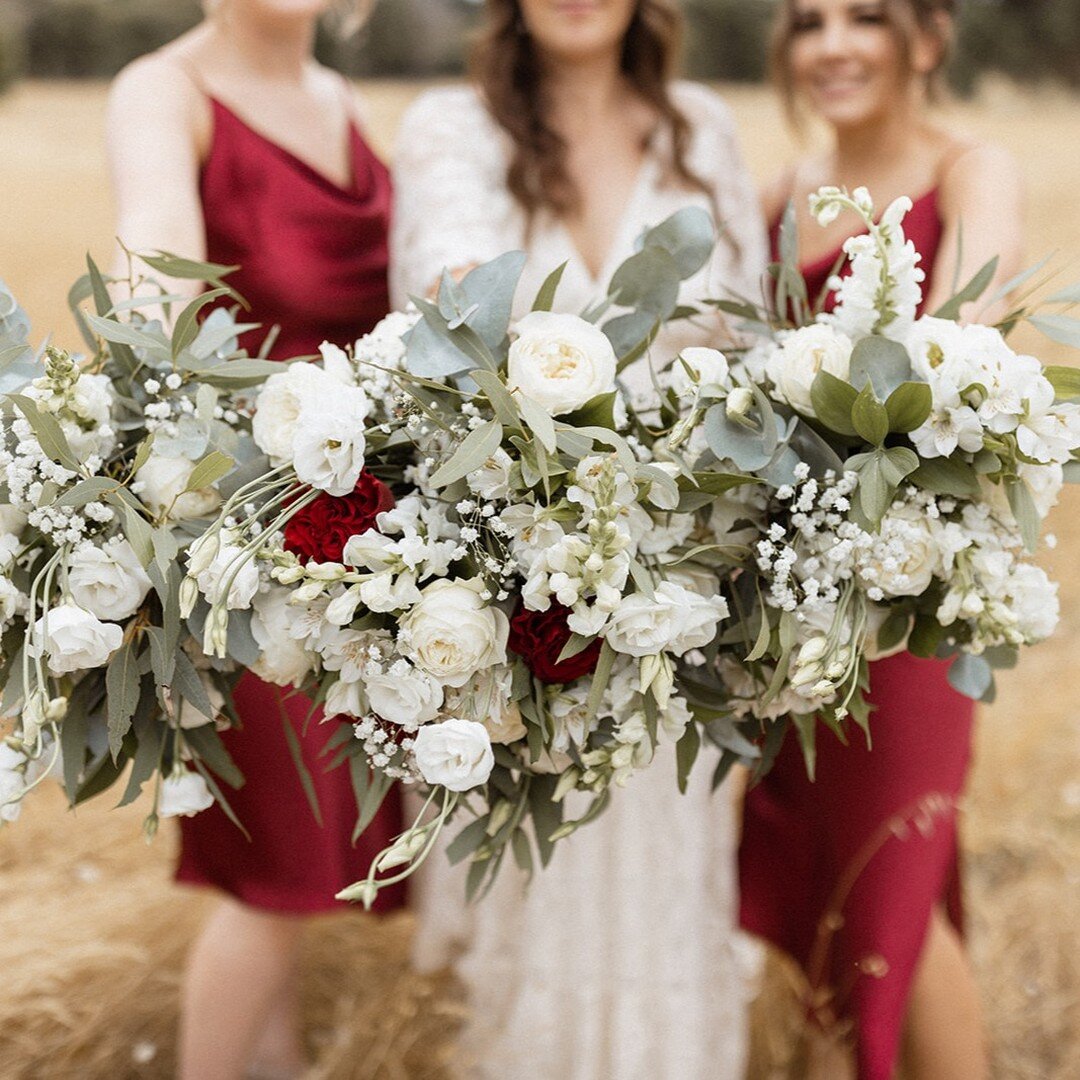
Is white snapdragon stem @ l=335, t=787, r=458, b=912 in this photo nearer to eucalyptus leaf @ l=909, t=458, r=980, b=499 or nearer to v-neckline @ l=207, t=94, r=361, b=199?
eucalyptus leaf @ l=909, t=458, r=980, b=499

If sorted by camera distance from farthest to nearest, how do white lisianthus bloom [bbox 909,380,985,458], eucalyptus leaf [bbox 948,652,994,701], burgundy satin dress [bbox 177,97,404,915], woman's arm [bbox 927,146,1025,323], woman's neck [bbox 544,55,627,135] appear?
woman's neck [bbox 544,55,627,135] → burgundy satin dress [bbox 177,97,404,915] → woman's arm [bbox 927,146,1025,323] → eucalyptus leaf [bbox 948,652,994,701] → white lisianthus bloom [bbox 909,380,985,458]

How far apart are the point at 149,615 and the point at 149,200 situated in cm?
83

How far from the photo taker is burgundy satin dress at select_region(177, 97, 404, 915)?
1872mm

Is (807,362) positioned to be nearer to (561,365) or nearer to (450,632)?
(561,365)

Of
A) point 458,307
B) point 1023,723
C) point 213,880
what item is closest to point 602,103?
point 458,307

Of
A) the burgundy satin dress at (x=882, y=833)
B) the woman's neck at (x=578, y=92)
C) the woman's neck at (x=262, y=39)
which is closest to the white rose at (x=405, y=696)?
the burgundy satin dress at (x=882, y=833)

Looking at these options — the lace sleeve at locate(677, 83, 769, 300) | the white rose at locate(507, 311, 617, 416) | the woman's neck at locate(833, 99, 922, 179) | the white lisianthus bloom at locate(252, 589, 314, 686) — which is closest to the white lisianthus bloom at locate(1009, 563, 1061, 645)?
the white rose at locate(507, 311, 617, 416)

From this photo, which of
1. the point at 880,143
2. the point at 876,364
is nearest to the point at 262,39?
the point at 880,143

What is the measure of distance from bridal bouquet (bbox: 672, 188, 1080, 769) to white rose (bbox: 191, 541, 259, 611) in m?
0.40

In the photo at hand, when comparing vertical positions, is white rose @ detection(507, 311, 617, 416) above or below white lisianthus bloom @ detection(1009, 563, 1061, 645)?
above

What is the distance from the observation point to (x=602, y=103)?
2.12 metres

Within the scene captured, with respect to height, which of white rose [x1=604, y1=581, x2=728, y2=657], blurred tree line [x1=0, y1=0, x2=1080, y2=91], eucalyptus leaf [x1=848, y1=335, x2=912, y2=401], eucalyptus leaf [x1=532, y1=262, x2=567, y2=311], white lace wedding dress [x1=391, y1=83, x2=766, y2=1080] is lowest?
blurred tree line [x1=0, y1=0, x2=1080, y2=91]

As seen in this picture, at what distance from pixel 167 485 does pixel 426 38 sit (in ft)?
32.9

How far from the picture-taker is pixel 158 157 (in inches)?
69.3
